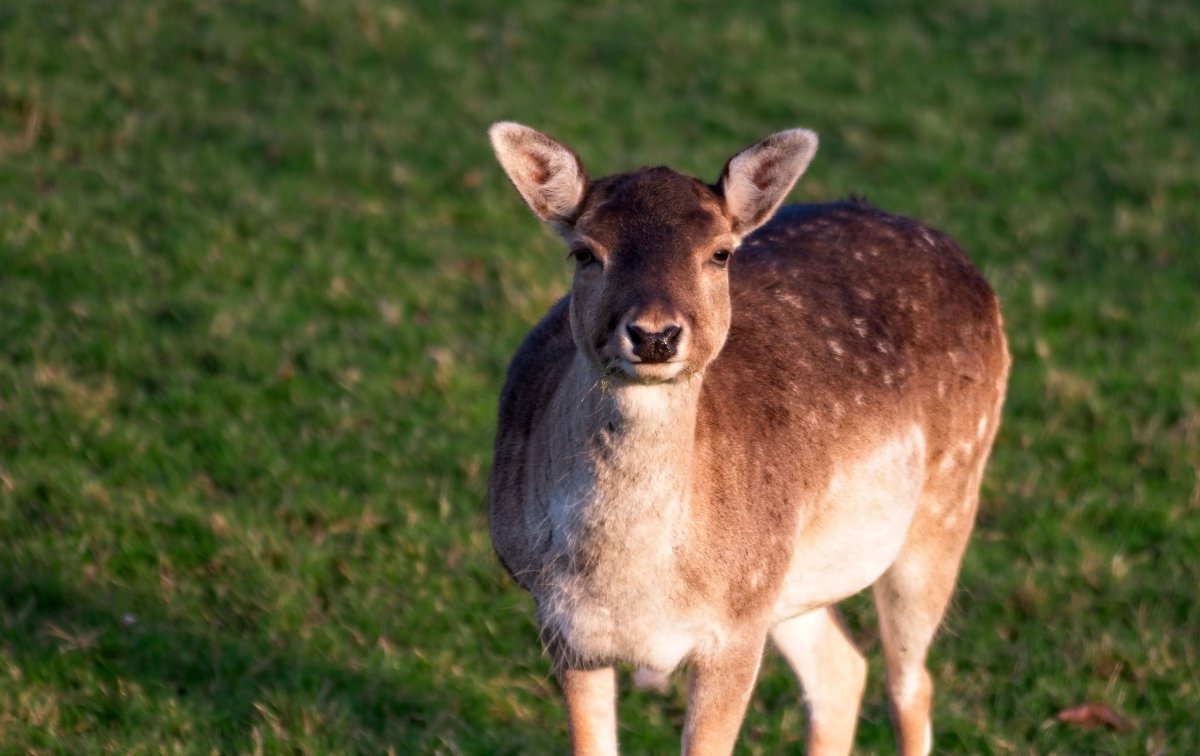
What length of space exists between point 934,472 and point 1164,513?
7.83 feet

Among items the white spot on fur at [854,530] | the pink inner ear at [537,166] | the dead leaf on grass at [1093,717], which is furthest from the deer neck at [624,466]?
the dead leaf on grass at [1093,717]

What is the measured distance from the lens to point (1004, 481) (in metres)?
8.09

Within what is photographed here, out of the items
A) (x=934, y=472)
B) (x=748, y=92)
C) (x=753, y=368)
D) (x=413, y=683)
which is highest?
(x=753, y=368)

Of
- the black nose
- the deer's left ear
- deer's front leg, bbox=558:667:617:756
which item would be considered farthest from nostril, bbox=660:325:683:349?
deer's front leg, bbox=558:667:617:756

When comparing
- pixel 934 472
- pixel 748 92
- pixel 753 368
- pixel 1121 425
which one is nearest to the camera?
pixel 753 368

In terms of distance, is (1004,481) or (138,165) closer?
(1004,481)

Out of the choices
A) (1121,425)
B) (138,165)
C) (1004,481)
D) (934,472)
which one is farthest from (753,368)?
(138,165)

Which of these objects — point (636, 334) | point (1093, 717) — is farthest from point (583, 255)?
point (1093, 717)

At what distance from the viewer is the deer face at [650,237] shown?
4.34 m

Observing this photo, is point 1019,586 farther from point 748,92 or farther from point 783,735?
point 748,92

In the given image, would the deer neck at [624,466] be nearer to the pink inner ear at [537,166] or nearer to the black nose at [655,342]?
the black nose at [655,342]

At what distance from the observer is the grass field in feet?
20.8

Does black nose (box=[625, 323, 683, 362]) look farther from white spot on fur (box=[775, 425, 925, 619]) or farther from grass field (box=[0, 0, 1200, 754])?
grass field (box=[0, 0, 1200, 754])

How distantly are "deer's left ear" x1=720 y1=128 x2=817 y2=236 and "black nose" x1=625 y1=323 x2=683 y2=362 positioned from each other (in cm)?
69
